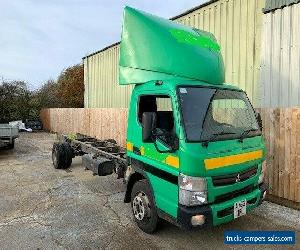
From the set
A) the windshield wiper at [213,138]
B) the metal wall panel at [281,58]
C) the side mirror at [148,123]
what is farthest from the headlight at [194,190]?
the metal wall panel at [281,58]

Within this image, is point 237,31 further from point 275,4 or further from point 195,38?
point 195,38

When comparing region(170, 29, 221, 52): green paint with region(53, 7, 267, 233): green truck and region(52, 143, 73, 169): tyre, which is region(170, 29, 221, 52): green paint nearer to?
region(53, 7, 267, 233): green truck

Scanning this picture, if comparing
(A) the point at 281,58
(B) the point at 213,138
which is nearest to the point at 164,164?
(B) the point at 213,138

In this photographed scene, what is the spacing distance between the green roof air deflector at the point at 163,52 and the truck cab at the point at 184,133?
0.02m

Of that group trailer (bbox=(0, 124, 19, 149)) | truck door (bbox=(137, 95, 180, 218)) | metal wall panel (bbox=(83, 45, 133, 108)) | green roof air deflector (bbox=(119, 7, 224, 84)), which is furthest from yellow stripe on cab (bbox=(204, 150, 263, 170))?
trailer (bbox=(0, 124, 19, 149))

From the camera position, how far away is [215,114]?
454 centimetres

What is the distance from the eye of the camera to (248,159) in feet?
14.5

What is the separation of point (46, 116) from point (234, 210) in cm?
2695

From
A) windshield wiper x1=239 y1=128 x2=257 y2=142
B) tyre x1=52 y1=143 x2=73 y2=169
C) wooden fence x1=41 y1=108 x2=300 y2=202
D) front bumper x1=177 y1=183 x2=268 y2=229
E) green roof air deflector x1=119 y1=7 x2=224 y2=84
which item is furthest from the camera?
tyre x1=52 y1=143 x2=73 y2=169

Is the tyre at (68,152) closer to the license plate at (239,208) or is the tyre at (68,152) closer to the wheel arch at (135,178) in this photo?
the wheel arch at (135,178)

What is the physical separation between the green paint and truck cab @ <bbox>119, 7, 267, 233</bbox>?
26 mm

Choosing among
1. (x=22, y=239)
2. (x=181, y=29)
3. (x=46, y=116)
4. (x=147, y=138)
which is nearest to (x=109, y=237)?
(x=22, y=239)

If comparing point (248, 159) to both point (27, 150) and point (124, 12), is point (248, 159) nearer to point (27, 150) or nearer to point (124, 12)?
point (124, 12)

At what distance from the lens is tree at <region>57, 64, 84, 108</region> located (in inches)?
1373
